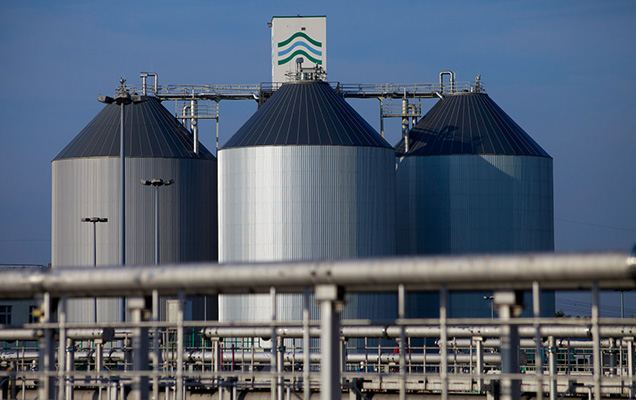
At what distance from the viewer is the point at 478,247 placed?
2749 inches

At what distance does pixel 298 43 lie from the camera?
8481 cm

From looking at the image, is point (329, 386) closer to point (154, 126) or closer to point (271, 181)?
point (271, 181)

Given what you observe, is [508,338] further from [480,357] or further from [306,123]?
[306,123]

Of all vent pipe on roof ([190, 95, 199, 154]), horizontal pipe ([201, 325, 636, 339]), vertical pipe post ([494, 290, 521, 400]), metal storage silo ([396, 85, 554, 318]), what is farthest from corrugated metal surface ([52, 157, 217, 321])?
vertical pipe post ([494, 290, 521, 400])

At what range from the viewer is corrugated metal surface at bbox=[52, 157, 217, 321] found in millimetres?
70688

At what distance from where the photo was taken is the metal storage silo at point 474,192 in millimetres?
70688

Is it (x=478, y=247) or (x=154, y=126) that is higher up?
(x=154, y=126)

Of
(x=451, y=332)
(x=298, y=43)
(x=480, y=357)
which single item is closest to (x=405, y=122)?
(x=298, y=43)

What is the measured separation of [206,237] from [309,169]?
13774mm

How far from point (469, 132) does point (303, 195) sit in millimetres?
16571

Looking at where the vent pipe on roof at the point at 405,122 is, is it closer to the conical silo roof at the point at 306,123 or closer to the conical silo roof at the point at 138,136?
the conical silo roof at the point at 306,123

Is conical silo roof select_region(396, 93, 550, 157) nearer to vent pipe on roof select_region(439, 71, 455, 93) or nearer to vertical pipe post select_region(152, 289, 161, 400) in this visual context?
vent pipe on roof select_region(439, 71, 455, 93)

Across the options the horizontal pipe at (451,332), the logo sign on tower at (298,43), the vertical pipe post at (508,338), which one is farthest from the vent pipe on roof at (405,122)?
the vertical pipe post at (508,338)

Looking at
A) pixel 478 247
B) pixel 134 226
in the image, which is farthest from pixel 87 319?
pixel 478 247
